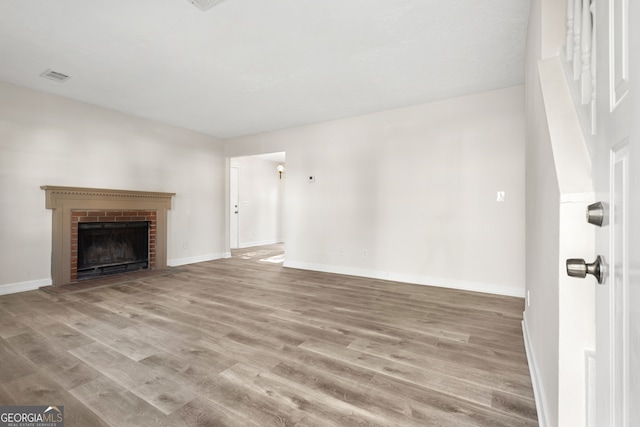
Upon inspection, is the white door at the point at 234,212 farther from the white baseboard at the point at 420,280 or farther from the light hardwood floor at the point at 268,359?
the light hardwood floor at the point at 268,359

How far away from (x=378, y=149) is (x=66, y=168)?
4.68m

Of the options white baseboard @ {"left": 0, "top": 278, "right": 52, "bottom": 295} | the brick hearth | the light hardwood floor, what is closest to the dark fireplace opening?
the brick hearth

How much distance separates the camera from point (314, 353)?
2125 mm

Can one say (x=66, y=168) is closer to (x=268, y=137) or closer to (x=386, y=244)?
(x=268, y=137)

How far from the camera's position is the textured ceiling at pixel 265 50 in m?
2.29

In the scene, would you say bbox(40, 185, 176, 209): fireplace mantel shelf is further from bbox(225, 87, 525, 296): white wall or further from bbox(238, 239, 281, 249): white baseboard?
bbox(238, 239, 281, 249): white baseboard

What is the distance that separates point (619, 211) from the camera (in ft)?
2.03

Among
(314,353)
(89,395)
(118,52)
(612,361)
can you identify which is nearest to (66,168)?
(118,52)

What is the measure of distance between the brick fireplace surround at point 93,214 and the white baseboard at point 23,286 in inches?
4.5

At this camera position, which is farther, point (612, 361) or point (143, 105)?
point (143, 105)

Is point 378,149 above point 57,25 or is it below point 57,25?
below

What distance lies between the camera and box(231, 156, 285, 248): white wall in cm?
815

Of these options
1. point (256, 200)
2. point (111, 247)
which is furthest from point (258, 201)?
point (111, 247)

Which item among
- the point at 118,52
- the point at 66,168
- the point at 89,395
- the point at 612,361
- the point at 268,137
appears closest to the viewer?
the point at 612,361
